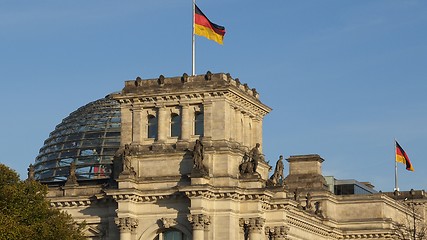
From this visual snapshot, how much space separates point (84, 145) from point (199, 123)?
4859 centimetres

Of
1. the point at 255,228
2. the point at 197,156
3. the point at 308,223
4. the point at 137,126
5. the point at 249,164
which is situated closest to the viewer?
the point at 197,156

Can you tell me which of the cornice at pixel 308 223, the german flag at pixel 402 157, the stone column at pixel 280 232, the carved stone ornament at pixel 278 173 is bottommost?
the stone column at pixel 280 232

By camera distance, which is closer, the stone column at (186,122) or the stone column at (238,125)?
the stone column at (186,122)

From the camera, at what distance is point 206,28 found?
374 feet

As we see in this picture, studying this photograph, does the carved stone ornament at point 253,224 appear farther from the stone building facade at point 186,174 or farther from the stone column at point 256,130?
the stone column at point 256,130

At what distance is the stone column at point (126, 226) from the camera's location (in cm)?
10844

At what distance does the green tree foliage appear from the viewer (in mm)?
99000

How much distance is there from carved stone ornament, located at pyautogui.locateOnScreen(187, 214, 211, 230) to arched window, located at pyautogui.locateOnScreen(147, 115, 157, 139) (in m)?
9.64

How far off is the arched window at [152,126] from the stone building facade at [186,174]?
9 centimetres

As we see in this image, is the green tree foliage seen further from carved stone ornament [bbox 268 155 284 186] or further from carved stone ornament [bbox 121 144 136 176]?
carved stone ornament [bbox 268 155 284 186]

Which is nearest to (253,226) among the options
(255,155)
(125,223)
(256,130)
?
(255,155)

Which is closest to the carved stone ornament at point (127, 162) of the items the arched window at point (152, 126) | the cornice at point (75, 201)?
the arched window at point (152, 126)

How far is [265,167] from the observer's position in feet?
384

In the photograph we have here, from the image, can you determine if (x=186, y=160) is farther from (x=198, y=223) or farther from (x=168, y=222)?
(x=198, y=223)
